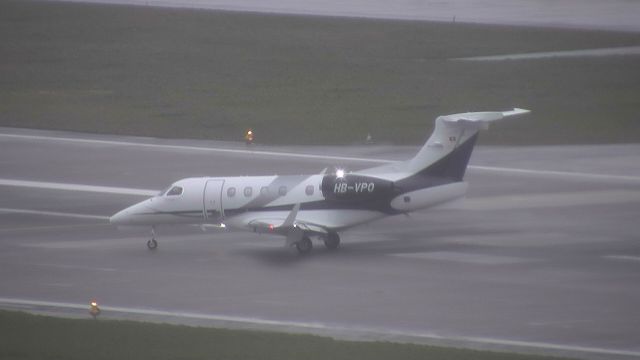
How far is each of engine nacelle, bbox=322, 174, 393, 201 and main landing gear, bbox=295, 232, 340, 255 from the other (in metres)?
1.11

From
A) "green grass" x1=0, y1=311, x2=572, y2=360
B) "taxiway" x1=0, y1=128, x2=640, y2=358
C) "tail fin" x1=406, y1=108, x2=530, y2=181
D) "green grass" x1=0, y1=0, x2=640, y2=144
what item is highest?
"green grass" x1=0, y1=0, x2=640, y2=144

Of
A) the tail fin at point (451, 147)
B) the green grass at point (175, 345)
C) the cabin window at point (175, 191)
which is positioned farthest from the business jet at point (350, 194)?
the green grass at point (175, 345)

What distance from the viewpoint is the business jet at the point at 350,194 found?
3391 cm

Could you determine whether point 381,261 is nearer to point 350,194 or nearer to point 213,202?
point 350,194

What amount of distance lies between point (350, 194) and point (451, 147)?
10.2 feet

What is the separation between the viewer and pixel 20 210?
131 feet

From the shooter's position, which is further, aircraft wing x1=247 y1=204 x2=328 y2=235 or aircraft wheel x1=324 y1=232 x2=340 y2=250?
aircraft wheel x1=324 y1=232 x2=340 y2=250

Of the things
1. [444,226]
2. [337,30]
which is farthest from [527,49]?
[444,226]

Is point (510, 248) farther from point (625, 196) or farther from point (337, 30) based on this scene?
point (337, 30)

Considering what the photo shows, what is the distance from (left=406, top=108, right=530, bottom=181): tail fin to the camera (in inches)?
1344

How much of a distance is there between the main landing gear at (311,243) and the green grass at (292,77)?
51.9 feet

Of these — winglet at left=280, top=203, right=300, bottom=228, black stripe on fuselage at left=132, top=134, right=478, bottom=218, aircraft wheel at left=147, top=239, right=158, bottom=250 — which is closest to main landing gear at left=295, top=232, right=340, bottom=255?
winglet at left=280, top=203, right=300, bottom=228

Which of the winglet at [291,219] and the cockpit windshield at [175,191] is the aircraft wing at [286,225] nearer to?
the winglet at [291,219]

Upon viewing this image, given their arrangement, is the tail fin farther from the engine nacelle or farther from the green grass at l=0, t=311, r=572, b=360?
the green grass at l=0, t=311, r=572, b=360
